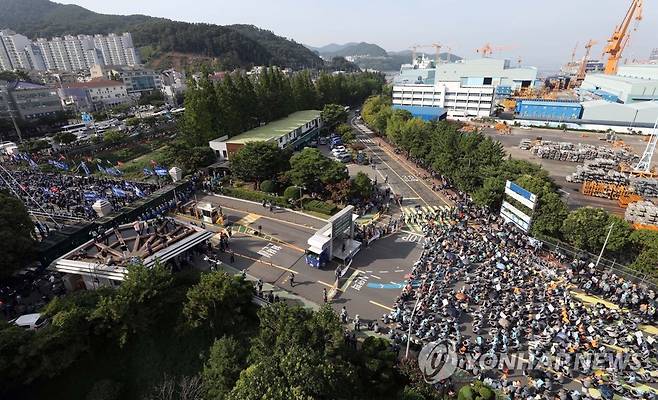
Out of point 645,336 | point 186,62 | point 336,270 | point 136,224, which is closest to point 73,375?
point 136,224

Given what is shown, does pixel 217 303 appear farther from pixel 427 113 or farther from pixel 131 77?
pixel 131 77

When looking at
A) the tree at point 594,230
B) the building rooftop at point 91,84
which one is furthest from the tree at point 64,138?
the tree at point 594,230

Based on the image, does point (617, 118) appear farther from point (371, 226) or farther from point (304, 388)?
point (304, 388)

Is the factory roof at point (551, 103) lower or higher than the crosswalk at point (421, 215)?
higher

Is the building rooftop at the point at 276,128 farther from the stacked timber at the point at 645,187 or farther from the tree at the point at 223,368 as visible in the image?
the stacked timber at the point at 645,187

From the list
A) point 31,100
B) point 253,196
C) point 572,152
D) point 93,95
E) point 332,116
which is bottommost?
point 572,152


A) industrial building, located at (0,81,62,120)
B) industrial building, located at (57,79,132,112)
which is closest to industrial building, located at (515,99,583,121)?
industrial building, located at (0,81,62,120)

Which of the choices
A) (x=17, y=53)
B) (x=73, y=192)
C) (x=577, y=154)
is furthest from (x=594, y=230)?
(x=17, y=53)
